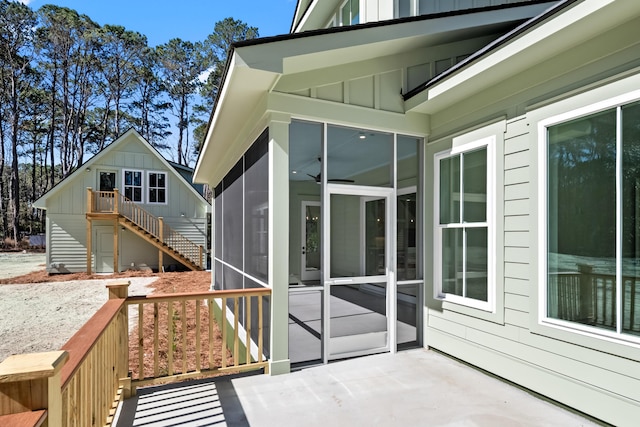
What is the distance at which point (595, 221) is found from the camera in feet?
9.00

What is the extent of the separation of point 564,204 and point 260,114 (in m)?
3.06

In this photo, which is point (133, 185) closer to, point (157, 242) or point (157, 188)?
point (157, 188)

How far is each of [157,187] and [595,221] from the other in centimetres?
1513

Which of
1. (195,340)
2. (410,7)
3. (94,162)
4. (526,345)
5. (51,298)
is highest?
(410,7)

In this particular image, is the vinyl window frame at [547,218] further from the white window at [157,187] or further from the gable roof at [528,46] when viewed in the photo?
the white window at [157,187]

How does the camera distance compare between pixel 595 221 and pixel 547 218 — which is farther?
pixel 547 218

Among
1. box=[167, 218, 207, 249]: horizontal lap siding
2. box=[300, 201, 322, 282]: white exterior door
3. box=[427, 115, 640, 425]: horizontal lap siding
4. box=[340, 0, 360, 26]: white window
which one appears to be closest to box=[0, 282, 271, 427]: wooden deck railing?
box=[300, 201, 322, 282]: white exterior door

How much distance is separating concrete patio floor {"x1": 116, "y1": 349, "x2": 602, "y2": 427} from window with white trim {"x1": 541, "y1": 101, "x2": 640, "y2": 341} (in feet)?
2.79

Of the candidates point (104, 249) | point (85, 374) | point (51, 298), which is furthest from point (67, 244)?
point (85, 374)

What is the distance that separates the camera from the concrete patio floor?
107 inches

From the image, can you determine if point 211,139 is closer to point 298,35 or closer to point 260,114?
point 260,114

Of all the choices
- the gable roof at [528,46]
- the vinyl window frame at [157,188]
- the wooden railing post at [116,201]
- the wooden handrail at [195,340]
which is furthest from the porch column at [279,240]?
the vinyl window frame at [157,188]

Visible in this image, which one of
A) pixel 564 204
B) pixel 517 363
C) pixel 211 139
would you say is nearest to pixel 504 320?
pixel 517 363

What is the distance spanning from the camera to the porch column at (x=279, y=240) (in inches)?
142
